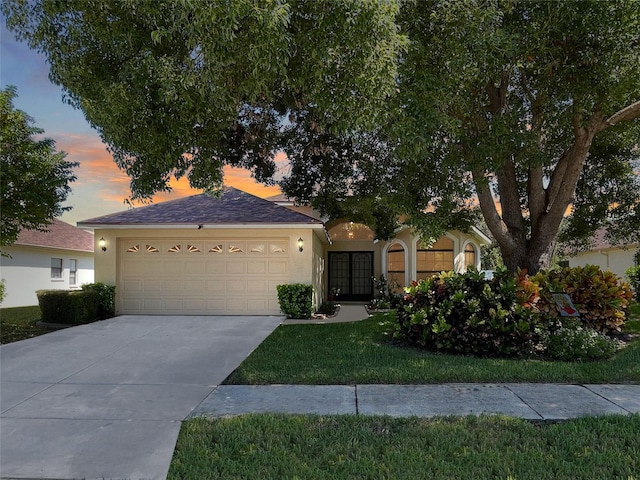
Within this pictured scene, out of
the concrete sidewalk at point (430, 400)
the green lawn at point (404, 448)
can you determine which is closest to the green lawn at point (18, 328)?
the concrete sidewalk at point (430, 400)

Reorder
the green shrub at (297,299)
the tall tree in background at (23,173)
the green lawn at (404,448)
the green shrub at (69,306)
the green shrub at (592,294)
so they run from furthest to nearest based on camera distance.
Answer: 1. the green shrub at (297,299)
2. the green shrub at (69,306)
3. the tall tree in background at (23,173)
4. the green shrub at (592,294)
5. the green lawn at (404,448)

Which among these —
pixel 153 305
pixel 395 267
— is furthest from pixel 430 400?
pixel 395 267

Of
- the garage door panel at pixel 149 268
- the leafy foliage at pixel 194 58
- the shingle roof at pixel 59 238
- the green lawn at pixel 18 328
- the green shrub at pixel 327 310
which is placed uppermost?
the leafy foliage at pixel 194 58

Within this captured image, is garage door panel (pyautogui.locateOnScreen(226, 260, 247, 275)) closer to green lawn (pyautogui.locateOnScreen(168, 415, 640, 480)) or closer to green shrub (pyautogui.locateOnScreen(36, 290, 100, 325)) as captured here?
green shrub (pyautogui.locateOnScreen(36, 290, 100, 325))

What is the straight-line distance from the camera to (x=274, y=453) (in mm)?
3770

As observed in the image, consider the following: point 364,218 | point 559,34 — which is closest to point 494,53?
point 559,34

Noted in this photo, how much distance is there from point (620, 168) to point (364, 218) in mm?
8190

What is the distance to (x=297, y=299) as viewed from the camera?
13.0 meters

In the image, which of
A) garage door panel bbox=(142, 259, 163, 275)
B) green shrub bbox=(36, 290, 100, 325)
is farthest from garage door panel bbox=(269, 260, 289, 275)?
green shrub bbox=(36, 290, 100, 325)

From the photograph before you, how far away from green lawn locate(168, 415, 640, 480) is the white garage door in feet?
29.1

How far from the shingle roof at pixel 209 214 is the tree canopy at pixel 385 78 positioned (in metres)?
3.89

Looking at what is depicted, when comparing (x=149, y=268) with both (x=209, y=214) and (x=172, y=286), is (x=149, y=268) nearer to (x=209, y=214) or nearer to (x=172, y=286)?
(x=172, y=286)

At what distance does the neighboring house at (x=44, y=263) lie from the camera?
62.5 ft

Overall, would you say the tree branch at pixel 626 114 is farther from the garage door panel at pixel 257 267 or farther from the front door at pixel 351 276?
the front door at pixel 351 276
